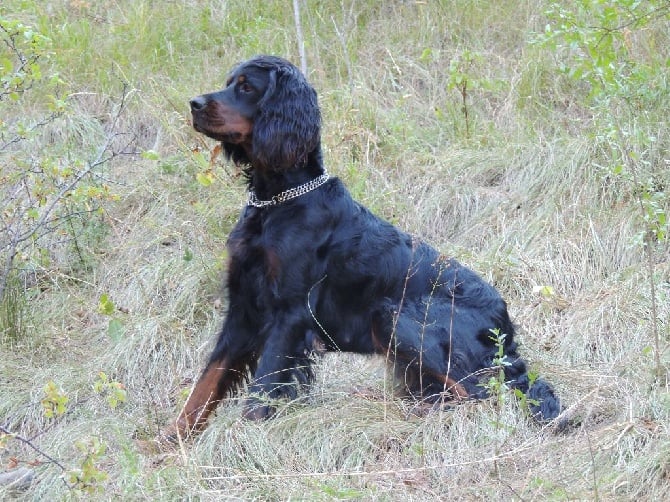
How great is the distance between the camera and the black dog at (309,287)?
12.0 ft

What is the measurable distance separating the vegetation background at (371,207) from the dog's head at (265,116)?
12.8 inches

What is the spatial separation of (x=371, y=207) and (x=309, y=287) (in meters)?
A: 1.73

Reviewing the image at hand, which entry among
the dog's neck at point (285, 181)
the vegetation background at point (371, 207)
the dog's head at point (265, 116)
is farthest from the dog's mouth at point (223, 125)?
the vegetation background at point (371, 207)

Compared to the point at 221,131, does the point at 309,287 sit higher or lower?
lower

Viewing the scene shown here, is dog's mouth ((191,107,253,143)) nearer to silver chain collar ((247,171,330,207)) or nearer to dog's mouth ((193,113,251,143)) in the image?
dog's mouth ((193,113,251,143))

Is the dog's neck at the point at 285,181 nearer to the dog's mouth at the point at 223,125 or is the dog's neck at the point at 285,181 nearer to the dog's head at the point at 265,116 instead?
the dog's head at the point at 265,116

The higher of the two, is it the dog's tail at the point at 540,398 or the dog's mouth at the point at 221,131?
the dog's mouth at the point at 221,131

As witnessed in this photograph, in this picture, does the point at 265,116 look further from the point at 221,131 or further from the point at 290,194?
the point at 290,194

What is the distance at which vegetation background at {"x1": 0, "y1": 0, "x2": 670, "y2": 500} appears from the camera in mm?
3113

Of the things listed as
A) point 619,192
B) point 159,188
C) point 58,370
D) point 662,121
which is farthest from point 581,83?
point 58,370

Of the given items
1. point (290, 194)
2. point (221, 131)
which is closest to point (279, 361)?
point (290, 194)

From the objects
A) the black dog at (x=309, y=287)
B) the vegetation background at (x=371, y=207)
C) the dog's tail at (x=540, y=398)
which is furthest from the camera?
the black dog at (x=309, y=287)

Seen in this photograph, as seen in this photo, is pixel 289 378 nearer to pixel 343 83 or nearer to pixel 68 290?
pixel 68 290

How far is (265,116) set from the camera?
3.75m
